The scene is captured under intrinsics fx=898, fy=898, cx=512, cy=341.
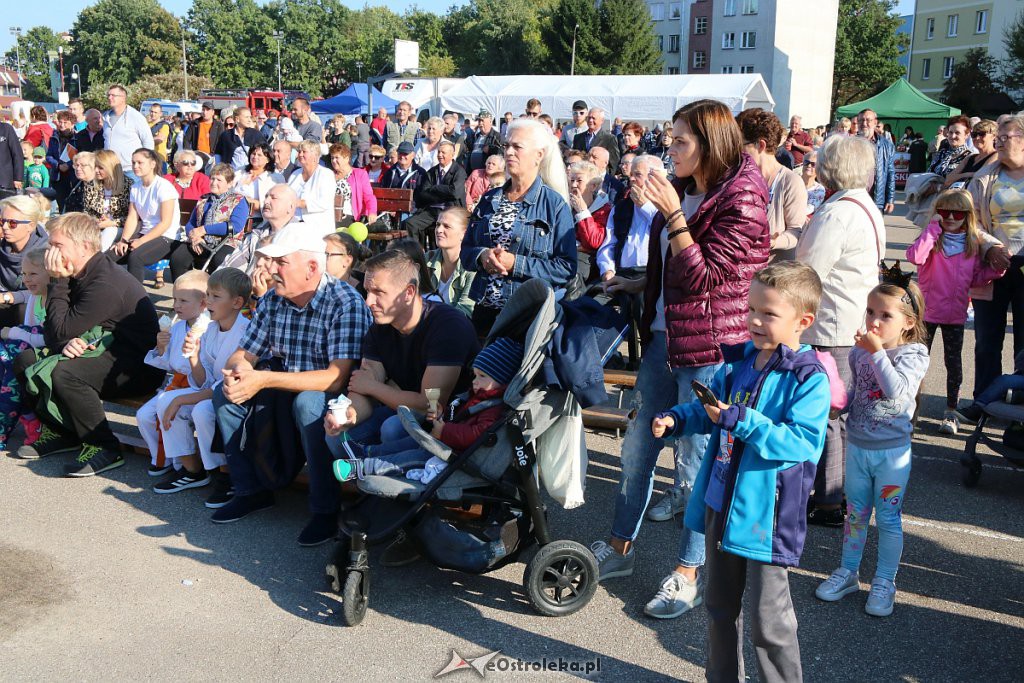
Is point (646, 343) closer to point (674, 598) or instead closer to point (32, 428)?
point (674, 598)

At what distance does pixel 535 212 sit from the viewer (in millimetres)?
4625

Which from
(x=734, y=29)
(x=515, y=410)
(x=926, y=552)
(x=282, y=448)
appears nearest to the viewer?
(x=515, y=410)

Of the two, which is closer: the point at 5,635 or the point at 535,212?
the point at 5,635

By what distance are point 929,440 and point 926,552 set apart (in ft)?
5.69

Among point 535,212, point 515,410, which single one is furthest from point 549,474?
point 535,212

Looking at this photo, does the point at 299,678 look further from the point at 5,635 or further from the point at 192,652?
the point at 5,635

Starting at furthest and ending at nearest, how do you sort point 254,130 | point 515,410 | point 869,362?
point 254,130, point 869,362, point 515,410

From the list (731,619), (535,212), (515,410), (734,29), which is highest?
(734,29)

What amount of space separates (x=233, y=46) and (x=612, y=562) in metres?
108

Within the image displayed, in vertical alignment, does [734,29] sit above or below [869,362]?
above

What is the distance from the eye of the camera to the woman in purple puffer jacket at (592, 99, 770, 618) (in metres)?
3.47

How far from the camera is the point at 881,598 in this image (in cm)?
375

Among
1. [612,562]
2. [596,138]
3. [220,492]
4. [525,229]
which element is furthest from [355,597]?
[596,138]

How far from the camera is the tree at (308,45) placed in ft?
330
